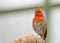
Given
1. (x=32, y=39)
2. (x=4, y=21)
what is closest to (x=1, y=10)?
(x=4, y=21)

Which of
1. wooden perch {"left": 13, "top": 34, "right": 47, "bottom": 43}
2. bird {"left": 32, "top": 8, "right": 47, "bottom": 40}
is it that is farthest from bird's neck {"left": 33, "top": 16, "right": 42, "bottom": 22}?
wooden perch {"left": 13, "top": 34, "right": 47, "bottom": 43}

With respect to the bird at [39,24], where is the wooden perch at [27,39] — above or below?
below

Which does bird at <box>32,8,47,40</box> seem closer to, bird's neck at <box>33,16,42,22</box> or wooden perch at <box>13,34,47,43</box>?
bird's neck at <box>33,16,42,22</box>

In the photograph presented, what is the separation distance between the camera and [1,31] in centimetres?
273

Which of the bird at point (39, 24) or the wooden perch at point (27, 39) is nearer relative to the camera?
the wooden perch at point (27, 39)

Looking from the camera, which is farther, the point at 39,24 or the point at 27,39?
the point at 39,24

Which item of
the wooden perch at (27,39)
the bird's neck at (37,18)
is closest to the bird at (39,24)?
the bird's neck at (37,18)

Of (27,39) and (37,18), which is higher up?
(37,18)

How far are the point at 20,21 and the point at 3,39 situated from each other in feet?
0.86

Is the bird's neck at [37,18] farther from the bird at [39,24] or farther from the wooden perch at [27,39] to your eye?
the wooden perch at [27,39]

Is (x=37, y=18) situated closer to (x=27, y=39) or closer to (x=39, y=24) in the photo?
(x=39, y=24)

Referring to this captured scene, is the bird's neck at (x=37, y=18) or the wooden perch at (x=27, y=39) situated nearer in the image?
the wooden perch at (x=27, y=39)

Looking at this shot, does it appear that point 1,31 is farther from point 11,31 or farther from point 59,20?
point 59,20

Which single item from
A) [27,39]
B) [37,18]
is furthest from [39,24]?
[27,39]
